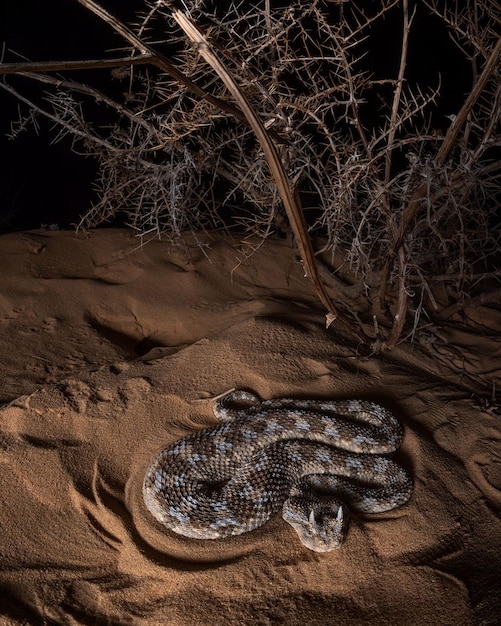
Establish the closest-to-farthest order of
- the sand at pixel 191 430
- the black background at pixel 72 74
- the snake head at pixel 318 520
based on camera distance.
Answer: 1. the sand at pixel 191 430
2. the snake head at pixel 318 520
3. the black background at pixel 72 74

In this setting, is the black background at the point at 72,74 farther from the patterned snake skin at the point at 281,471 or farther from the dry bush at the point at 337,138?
the patterned snake skin at the point at 281,471

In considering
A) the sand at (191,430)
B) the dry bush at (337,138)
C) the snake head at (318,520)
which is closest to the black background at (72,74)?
the dry bush at (337,138)

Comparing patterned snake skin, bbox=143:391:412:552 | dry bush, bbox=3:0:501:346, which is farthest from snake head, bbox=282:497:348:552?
dry bush, bbox=3:0:501:346

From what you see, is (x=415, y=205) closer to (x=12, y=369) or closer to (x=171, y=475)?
(x=171, y=475)

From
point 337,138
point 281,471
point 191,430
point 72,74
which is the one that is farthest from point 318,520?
point 72,74

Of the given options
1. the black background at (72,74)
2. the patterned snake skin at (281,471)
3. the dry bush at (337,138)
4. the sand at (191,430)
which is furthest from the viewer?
the black background at (72,74)

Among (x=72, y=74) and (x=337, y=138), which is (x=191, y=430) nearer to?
(x=337, y=138)

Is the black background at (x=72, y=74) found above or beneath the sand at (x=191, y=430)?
above
